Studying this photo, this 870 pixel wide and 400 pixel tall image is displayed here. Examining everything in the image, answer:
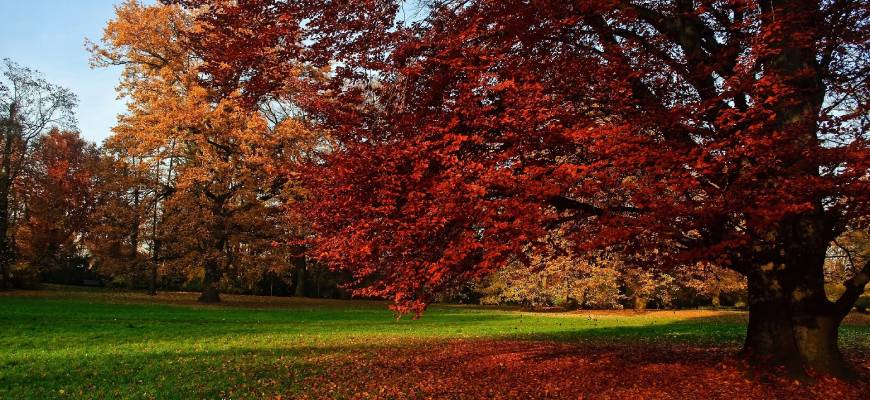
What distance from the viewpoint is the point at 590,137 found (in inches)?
257

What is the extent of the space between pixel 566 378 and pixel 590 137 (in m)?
4.28

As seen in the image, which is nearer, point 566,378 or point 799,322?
point 799,322

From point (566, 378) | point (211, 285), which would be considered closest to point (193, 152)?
point (211, 285)

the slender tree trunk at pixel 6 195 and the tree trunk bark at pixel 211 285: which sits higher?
the slender tree trunk at pixel 6 195

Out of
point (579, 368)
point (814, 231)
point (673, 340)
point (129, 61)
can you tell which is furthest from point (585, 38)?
point (129, 61)

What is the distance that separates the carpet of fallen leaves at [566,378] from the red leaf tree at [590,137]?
0.69 meters

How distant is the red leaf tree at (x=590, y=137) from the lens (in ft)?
21.3

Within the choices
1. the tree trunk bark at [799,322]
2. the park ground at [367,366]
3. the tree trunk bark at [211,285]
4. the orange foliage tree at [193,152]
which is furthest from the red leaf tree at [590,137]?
the tree trunk bark at [211,285]

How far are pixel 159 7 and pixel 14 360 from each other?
25151 millimetres

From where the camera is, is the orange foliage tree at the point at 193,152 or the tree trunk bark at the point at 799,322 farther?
the orange foliage tree at the point at 193,152

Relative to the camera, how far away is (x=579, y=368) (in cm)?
980

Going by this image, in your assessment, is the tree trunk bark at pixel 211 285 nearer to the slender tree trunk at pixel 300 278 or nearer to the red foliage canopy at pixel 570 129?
the slender tree trunk at pixel 300 278

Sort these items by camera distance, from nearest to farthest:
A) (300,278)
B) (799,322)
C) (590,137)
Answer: (590,137), (799,322), (300,278)

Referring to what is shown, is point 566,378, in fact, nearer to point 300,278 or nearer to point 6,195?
point 300,278
